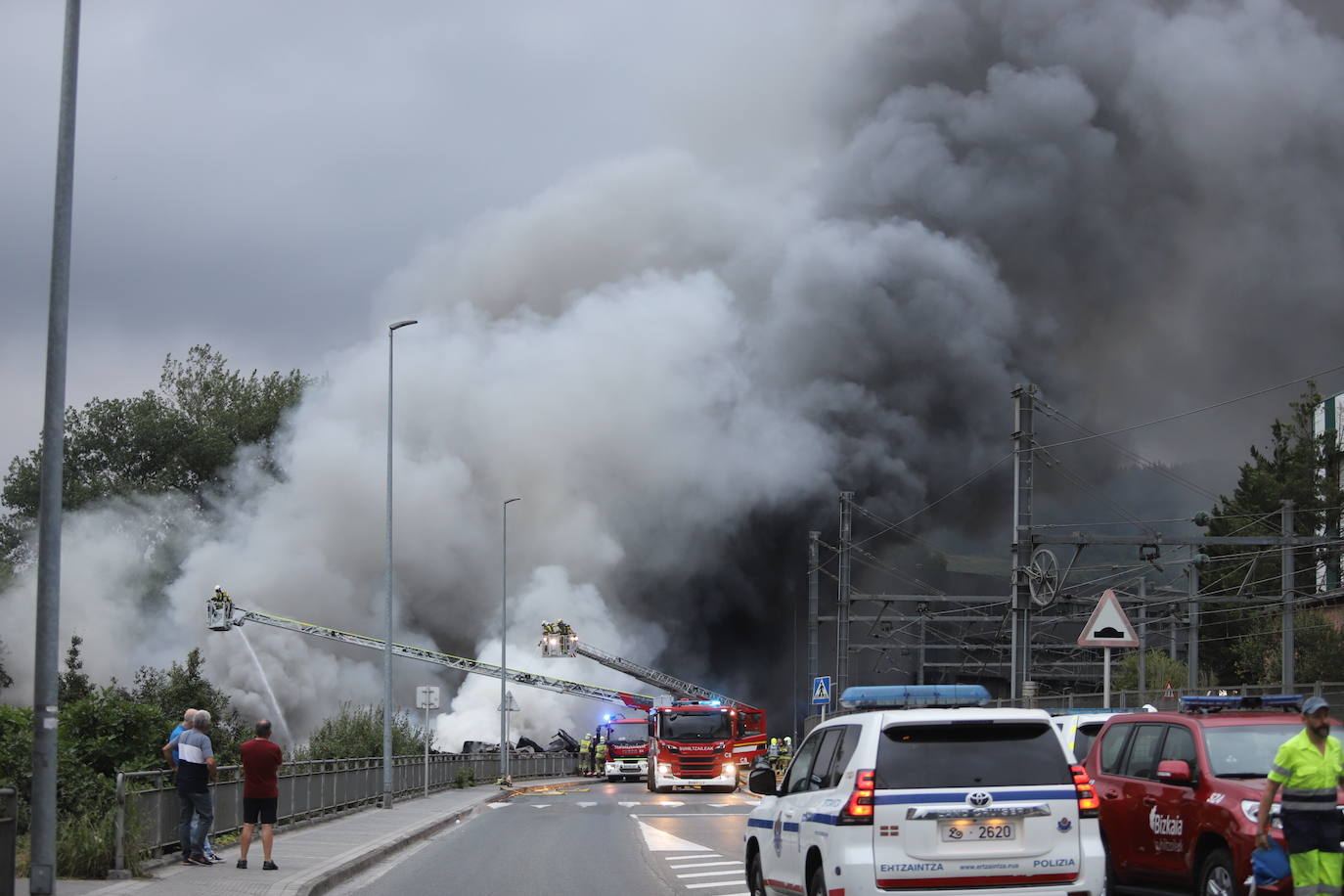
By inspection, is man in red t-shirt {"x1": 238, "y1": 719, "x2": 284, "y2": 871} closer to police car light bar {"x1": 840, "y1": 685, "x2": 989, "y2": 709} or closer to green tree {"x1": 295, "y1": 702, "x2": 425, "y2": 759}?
green tree {"x1": 295, "y1": 702, "x2": 425, "y2": 759}

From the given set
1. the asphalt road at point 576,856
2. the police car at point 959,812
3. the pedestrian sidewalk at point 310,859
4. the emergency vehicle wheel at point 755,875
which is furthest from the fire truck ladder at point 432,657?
the police car at point 959,812

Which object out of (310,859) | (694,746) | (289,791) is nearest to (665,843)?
(310,859)

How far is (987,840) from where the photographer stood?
9.01 meters

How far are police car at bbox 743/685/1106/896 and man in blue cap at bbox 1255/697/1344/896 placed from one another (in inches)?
45.2

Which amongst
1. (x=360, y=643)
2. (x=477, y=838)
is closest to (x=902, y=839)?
(x=477, y=838)

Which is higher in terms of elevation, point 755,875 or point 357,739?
point 755,875

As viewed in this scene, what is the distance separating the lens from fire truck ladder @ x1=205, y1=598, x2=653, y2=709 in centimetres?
6322

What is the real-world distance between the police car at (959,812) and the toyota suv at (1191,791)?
1475 millimetres

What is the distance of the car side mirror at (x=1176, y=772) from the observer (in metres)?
10.6

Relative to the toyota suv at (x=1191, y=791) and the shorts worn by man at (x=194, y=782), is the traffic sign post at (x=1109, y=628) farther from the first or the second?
the shorts worn by man at (x=194, y=782)

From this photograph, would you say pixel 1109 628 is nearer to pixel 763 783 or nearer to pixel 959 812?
pixel 763 783

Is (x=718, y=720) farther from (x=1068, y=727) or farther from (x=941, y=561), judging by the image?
(x=941, y=561)

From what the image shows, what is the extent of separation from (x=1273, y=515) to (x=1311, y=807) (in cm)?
5461

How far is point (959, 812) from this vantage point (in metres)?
8.99
